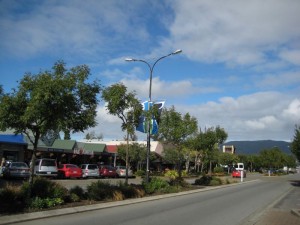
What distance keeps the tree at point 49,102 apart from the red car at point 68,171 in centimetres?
2352

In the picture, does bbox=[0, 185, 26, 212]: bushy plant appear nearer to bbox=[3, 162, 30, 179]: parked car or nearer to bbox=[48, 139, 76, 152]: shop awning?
bbox=[3, 162, 30, 179]: parked car

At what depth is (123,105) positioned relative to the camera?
22750mm

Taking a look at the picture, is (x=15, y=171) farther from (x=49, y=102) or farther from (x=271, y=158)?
(x=271, y=158)

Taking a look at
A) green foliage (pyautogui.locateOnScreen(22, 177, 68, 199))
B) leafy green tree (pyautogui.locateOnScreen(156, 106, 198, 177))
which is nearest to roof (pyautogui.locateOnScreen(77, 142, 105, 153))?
leafy green tree (pyautogui.locateOnScreen(156, 106, 198, 177))

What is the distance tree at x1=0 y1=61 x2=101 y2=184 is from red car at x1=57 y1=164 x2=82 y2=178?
2352 cm

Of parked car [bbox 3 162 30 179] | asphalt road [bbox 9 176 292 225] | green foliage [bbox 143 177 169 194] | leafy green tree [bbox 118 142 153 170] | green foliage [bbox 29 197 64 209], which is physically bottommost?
asphalt road [bbox 9 176 292 225]

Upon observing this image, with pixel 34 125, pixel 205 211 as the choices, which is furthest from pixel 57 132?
pixel 205 211

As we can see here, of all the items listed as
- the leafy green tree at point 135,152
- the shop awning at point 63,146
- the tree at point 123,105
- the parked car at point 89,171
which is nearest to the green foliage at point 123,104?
the tree at point 123,105

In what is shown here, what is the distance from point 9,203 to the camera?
554 inches

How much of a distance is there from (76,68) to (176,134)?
15884 millimetres

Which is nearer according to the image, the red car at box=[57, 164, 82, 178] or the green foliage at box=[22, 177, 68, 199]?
the green foliage at box=[22, 177, 68, 199]

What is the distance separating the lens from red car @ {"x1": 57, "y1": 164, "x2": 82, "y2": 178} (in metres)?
38.7

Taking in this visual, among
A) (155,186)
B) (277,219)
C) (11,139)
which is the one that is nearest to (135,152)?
(11,139)

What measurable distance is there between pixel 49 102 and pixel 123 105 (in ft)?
28.1
